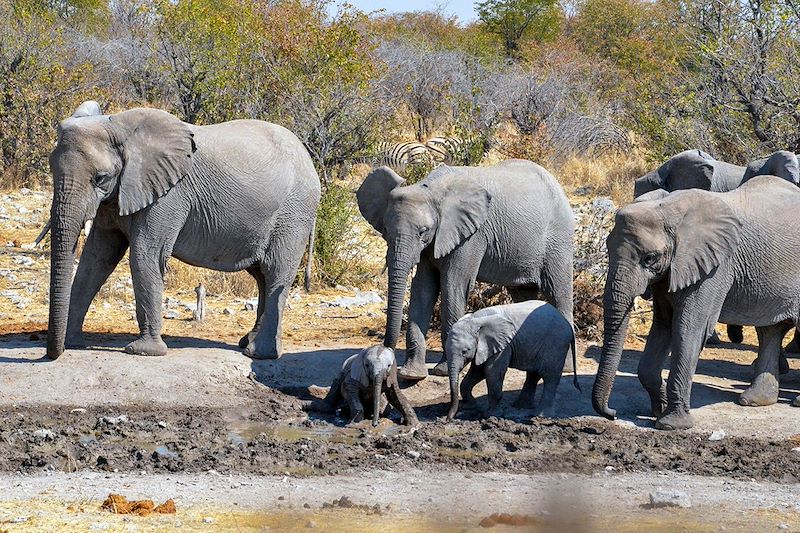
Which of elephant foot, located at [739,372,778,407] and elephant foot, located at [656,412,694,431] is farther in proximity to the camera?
elephant foot, located at [739,372,778,407]

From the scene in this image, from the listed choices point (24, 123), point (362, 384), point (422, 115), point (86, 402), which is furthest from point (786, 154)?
point (422, 115)

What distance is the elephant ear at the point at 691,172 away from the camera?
12820 millimetres

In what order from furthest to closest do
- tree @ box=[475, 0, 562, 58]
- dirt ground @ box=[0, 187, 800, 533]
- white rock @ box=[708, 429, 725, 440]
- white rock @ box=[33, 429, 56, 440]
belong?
tree @ box=[475, 0, 562, 58], white rock @ box=[708, 429, 725, 440], white rock @ box=[33, 429, 56, 440], dirt ground @ box=[0, 187, 800, 533]

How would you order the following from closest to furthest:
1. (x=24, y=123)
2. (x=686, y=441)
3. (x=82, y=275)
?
1. (x=686, y=441)
2. (x=82, y=275)
3. (x=24, y=123)

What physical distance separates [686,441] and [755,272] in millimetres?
1431

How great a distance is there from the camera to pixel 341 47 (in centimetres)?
1664

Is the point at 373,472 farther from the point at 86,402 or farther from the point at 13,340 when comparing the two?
the point at 13,340

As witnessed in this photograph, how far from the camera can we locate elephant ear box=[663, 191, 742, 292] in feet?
29.4

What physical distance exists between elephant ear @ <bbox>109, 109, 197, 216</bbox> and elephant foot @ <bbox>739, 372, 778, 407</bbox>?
4727 millimetres

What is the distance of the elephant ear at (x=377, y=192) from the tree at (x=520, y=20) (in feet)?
96.0

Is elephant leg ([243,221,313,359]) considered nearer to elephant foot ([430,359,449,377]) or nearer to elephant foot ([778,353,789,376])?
elephant foot ([430,359,449,377])

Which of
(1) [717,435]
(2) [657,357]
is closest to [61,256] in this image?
(2) [657,357]

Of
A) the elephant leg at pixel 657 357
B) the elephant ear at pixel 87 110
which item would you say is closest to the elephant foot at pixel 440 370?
the elephant leg at pixel 657 357

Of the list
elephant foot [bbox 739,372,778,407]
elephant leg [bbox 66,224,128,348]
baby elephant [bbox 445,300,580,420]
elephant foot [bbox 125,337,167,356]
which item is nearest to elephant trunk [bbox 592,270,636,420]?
baby elephant [bbox 445,300,580,420]
